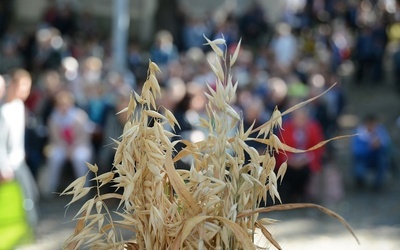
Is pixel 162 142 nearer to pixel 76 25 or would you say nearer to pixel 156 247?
pixel 156 247

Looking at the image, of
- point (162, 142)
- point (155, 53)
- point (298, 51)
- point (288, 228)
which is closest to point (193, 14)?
point (298, 51)

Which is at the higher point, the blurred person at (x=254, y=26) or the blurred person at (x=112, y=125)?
the blurred person at (x=112, y=125)

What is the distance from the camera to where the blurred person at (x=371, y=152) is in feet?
37.4

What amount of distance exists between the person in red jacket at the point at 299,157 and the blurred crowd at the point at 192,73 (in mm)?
14

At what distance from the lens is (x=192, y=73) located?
12789 mm

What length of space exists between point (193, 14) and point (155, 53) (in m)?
6.86

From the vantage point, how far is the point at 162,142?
1.98 meters

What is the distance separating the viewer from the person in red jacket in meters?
10.1

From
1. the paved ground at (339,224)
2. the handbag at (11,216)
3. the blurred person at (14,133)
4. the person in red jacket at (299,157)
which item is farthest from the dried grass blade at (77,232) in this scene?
the person in red jacket at (299,157)

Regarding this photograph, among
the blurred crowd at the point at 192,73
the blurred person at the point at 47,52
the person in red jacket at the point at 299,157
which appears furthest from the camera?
the blurred person at the point at 47,52

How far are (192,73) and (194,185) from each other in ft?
35.7

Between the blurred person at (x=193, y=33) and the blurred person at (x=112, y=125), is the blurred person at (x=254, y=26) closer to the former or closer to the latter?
the blurred person at (x=193, y=33)

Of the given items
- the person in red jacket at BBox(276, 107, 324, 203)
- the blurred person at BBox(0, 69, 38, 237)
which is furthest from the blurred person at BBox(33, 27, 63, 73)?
the blurred person at BBox(0, 69, 38, 237)

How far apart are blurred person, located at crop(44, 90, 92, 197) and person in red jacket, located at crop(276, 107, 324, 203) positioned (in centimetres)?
234
